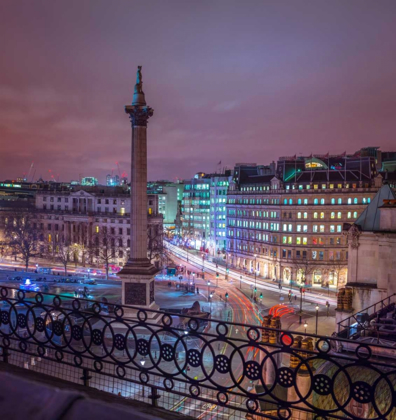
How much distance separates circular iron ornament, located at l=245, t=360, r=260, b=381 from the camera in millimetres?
6245

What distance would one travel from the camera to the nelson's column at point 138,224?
36.6 meters

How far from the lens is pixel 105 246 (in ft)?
282

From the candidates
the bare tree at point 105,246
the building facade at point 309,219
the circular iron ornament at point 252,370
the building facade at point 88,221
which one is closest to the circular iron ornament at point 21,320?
the circular iron ornament at point 252,370

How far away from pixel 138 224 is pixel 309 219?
148 ft

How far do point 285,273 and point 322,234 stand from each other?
370 inches

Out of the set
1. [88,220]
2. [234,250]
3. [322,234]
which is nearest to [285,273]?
[322,234]

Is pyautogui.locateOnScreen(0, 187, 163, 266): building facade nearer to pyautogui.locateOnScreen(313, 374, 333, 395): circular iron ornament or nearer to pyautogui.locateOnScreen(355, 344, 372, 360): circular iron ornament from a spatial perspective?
pyautogui.locateOnScreen(313, 374, 333, 395): circular iron ornament

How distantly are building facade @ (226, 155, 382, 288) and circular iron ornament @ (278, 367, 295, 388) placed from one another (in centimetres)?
6759

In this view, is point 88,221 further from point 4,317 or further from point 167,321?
point 167,321

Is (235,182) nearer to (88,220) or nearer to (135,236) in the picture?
(88,220)

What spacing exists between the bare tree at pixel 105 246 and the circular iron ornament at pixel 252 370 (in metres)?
77.0

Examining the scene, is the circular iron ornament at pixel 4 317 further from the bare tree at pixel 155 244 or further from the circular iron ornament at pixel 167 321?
the bare tree at pixel 155 244

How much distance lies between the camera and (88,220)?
9150cm

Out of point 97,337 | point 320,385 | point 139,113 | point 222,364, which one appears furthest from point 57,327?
point 139,113
